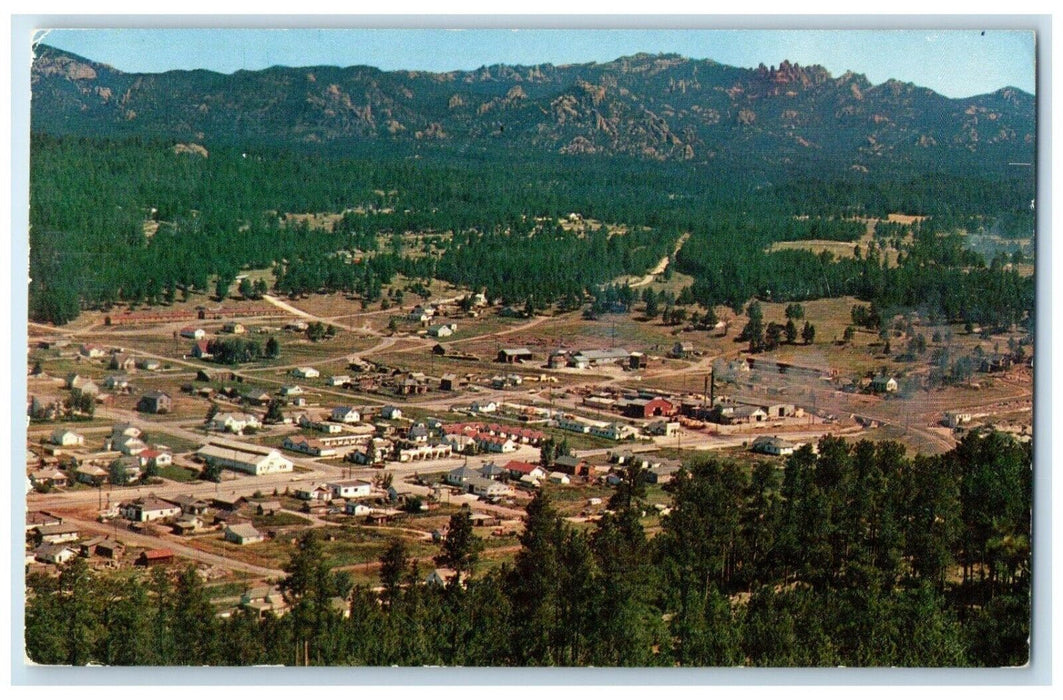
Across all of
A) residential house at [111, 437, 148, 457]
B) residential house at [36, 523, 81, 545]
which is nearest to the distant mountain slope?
residential house at [111, 437, 148, 457]

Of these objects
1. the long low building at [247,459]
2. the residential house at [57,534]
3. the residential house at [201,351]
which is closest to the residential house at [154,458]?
the long low building at [247,459]

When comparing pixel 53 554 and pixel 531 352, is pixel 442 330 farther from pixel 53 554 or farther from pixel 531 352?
pixel 53 554

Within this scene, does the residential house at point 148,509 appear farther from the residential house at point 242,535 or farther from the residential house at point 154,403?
the residential house at point 154,403

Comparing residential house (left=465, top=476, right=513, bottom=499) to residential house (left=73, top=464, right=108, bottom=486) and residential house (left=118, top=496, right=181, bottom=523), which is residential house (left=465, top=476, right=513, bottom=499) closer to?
residential house (left=118, top=496, right=181, bottom=523)
